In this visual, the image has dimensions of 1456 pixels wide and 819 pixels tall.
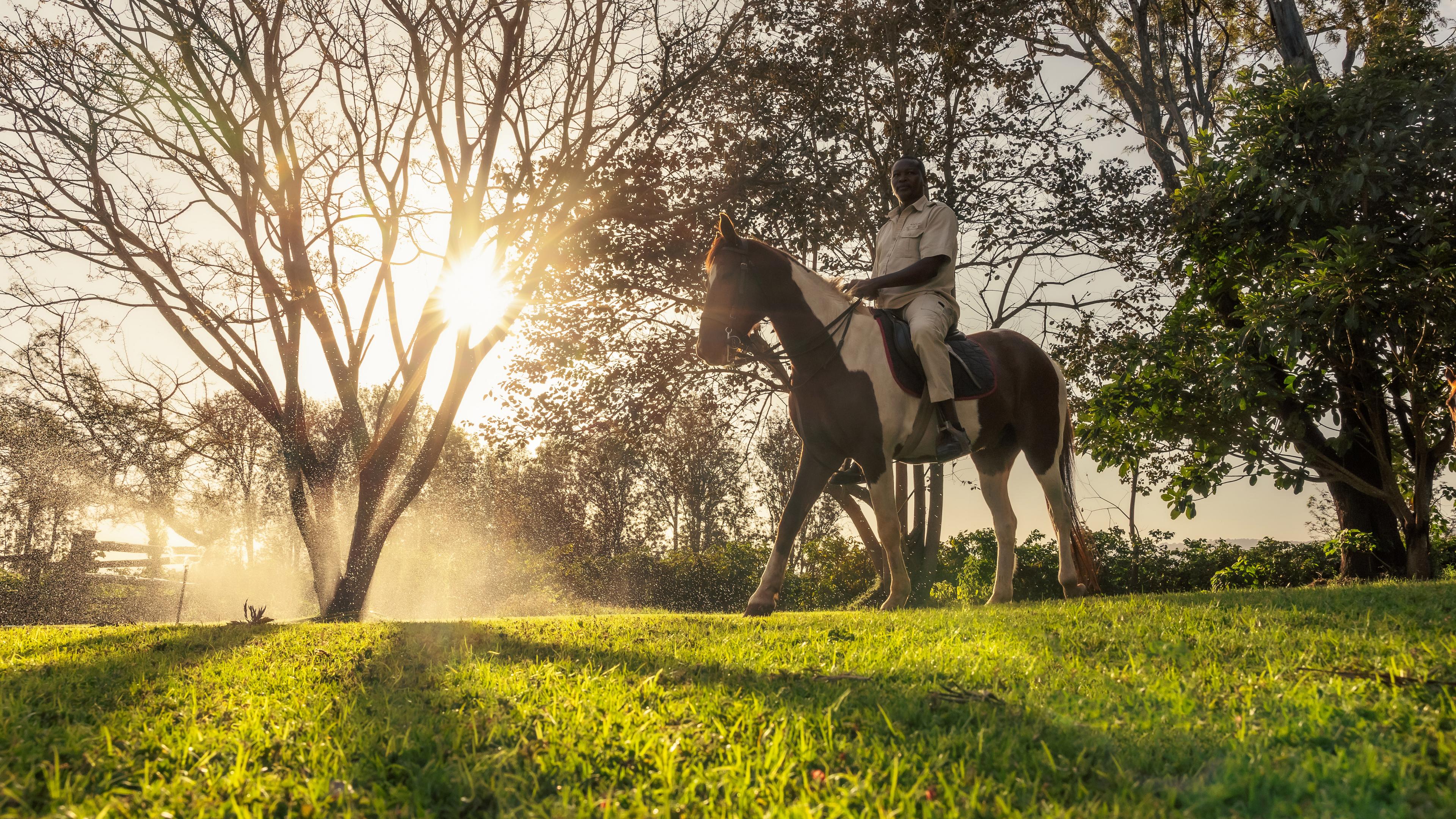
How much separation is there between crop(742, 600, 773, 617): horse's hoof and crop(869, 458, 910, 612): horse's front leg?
108cm

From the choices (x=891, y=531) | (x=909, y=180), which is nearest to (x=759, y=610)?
(x=891, y=531)

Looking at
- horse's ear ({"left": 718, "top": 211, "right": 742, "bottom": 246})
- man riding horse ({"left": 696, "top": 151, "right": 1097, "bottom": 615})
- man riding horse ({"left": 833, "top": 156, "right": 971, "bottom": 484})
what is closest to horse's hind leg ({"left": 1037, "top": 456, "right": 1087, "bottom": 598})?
man riding horse ({"left": 696, "top": 151, "right": 1097, "bottom": 615})

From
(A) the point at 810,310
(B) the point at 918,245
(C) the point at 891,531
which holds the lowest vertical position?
(C) the point at 891,531

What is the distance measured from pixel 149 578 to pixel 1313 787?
3593 centimetres

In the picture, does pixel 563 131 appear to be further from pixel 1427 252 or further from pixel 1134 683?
pixel 1134 683

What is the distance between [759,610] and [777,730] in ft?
14.1

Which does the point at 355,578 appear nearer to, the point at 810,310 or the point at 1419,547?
the point at 810,310

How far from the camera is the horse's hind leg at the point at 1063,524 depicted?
8094 mm

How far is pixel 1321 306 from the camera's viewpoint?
8.52 meters

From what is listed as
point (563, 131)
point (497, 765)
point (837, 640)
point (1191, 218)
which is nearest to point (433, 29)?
point (563, 131)

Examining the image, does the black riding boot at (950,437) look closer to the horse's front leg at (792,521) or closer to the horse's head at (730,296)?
the horse's front leg at (792,521)

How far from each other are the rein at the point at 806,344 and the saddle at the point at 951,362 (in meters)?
0.33

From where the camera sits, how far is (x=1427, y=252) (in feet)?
27.1

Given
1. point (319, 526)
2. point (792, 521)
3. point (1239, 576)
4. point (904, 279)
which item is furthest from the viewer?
point (319, 526)
